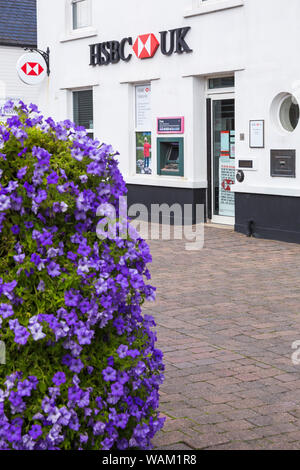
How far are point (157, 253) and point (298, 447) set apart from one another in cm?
701

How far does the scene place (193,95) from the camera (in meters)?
13.5

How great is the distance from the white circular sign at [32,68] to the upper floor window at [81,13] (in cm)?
119

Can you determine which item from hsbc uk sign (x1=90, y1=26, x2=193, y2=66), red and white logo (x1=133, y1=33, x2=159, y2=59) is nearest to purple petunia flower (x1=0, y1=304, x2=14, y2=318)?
hsbc uk sign (x1=90, y1=26, x2=193, y2=66)

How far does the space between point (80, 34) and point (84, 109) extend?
1.63 meters

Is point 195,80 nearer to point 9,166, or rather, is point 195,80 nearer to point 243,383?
point 243,383

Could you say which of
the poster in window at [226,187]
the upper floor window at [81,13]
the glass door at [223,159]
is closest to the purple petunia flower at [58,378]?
the glass door at [223,159]

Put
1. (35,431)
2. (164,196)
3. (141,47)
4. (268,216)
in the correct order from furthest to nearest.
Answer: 1. (141,47)
2. (164,196)
3. (268,216)
4. (35,431)

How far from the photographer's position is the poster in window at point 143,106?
585 inches

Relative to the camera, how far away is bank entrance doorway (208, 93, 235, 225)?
13273mm

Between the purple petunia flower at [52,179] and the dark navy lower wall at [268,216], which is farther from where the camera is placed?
the dark navy lower wall at [268,216]

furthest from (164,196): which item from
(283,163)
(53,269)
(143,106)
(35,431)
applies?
(35,431)

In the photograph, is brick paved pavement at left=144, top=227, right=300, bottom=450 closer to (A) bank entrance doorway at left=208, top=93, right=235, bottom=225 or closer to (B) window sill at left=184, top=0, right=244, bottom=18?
(A) bank entrance doorway at left=208, top=93, right=235, bottom=225

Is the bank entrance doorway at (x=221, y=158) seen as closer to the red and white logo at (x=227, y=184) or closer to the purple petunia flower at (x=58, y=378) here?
the red and white logo at (x=227, y=184)

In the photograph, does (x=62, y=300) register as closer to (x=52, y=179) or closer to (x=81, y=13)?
(x=52, y=179)
